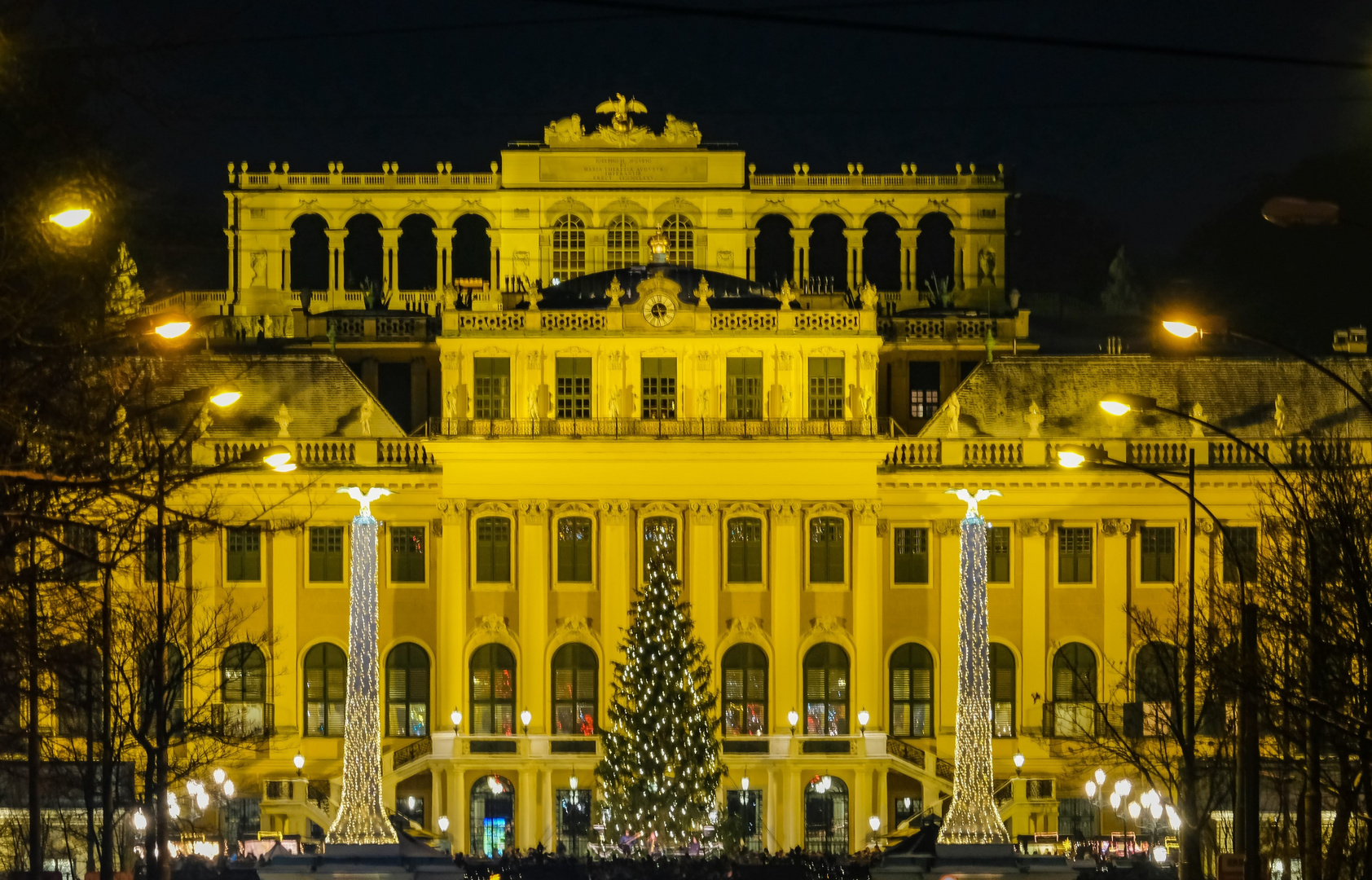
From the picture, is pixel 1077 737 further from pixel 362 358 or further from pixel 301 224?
pixel 301 224

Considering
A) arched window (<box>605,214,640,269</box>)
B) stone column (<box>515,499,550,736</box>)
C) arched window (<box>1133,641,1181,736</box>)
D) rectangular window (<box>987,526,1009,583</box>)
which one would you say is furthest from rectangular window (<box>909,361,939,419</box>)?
stone column (<box>515,499,550,736</box>)

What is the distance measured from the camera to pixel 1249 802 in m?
40.3

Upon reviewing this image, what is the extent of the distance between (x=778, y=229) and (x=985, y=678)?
37.9m

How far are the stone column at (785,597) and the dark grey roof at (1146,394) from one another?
6111 millimetres

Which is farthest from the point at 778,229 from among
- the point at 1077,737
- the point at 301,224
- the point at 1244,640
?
the point at 1244,640

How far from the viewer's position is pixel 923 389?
9169 cm

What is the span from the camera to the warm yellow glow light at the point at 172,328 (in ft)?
115

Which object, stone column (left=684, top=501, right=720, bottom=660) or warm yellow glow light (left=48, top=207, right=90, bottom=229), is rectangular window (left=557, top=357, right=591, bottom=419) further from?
warm yellow glow light (left=48, top=207, right=90, bottom=229)

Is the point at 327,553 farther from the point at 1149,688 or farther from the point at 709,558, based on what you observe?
the point at 1149,688

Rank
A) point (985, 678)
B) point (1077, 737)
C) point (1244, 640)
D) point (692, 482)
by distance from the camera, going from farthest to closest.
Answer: point (692, 482)
point (1077, 737)
point (985, 678)
point (1244, 640)

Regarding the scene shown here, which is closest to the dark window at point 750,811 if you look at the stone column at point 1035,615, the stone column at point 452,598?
the stone column at point 452,598

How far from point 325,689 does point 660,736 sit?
15.1 metres

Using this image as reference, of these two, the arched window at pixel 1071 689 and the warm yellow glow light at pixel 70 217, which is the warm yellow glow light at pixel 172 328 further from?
the arched window at pixel 1071 689

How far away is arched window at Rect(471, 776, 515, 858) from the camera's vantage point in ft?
267
